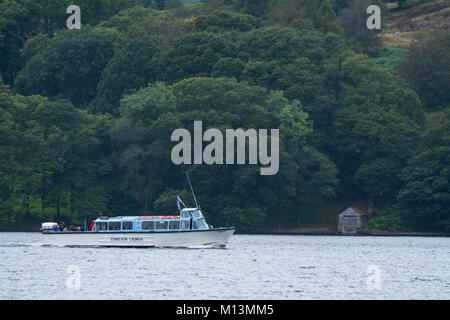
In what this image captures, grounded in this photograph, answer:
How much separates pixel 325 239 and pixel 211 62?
4059cm

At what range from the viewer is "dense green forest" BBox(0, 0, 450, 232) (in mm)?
140625

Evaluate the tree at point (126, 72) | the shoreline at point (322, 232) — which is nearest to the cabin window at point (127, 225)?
the shoreline at point (322, 232)

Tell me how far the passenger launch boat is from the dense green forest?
1283 inches

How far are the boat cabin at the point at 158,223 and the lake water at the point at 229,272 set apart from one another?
2207 millimetres

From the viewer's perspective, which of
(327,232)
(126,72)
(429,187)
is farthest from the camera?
(126,72)

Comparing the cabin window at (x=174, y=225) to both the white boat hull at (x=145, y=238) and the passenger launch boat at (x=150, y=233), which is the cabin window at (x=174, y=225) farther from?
the white boat hull at (x=145, y=238)

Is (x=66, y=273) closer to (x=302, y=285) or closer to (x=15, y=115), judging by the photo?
(x=302, y=285)

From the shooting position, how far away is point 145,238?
102 m

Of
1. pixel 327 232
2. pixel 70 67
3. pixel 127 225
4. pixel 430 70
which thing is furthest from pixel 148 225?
pixel 430 70

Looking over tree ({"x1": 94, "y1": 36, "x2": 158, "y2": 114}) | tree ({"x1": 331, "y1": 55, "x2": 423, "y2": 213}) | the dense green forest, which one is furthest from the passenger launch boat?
tree ({"x1": 94, "y1": 36, "x2": 158, "y2": 114})

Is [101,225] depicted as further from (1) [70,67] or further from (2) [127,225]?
(1) [70,67]

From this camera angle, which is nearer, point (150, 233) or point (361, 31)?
point (150, 233)

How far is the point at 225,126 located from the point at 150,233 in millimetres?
41617
